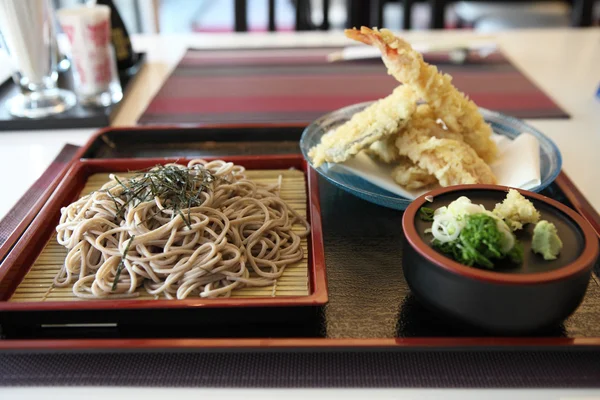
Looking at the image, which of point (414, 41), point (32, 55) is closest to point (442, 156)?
point (32, 55)

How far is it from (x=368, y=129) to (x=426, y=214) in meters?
0.30

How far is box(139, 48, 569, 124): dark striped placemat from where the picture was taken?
4.98 ft

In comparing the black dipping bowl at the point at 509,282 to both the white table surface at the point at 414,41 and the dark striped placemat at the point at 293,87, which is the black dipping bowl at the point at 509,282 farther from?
the dark striped placemat at the point at 293,87

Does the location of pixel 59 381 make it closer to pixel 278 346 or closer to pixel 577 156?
pixel 278 346

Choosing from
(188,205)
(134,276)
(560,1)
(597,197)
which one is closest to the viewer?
(134,276)

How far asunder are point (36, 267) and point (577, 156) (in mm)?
1222

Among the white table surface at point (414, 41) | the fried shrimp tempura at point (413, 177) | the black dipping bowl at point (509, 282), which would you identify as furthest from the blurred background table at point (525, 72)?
the black dipping bowl at point (509, 282)

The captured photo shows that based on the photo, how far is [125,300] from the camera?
2.49 feet

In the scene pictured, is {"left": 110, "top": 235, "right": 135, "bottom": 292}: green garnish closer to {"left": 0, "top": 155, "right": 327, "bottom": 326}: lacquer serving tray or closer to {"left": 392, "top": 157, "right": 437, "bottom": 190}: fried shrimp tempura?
{"left": 0, "top": 155, "right": 327, "bottom": 326}: lacquer serving tray

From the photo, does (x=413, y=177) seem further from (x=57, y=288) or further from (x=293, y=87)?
(x=293, y=87)

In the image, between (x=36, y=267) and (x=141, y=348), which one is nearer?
(x=141, y=348)

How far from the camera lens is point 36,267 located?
88 cm

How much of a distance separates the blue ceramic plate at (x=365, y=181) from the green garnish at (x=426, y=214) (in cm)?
17

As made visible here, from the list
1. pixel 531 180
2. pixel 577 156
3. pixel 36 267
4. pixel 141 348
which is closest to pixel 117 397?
pixel 141 348
